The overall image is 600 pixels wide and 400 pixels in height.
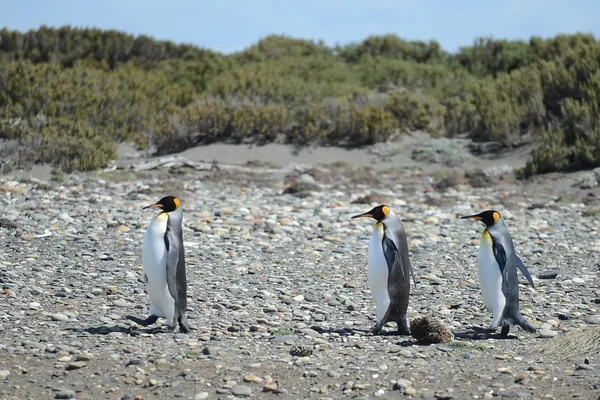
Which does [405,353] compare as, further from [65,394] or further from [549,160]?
[549,160]

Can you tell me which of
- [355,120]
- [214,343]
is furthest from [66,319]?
[355,120]

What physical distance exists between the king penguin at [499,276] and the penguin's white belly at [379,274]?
2.31 feet

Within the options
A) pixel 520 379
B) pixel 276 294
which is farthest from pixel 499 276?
pixel 276 294

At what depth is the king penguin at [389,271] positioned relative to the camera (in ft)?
20.3

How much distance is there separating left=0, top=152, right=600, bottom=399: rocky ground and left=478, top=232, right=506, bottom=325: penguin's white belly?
227 mm

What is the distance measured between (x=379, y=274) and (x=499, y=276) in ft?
2.94

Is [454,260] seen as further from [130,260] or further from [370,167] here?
[370,167]

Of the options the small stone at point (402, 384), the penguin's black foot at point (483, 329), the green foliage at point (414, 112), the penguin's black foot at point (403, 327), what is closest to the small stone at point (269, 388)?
the small stone at point (402, 384)

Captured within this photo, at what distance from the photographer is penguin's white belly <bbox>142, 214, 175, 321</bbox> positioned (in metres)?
5.87

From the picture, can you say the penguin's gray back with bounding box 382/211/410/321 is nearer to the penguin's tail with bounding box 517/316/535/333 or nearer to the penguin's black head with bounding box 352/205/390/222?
the penguin's black head with bounding box 352/205/390/222

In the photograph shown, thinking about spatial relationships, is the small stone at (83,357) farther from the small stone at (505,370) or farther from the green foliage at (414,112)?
the green foliage at (414,112)

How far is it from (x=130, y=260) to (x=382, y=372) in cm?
372

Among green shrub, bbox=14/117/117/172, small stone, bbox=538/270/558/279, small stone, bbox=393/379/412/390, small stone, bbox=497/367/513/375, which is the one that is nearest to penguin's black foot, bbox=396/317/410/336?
small stone, bbox=497/367/513/375

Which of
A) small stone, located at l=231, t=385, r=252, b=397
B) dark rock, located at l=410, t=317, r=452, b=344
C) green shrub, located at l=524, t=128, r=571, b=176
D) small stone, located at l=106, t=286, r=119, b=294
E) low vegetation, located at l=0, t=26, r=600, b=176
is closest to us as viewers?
small stone, located at l=231, t=385, r=252, b=397
